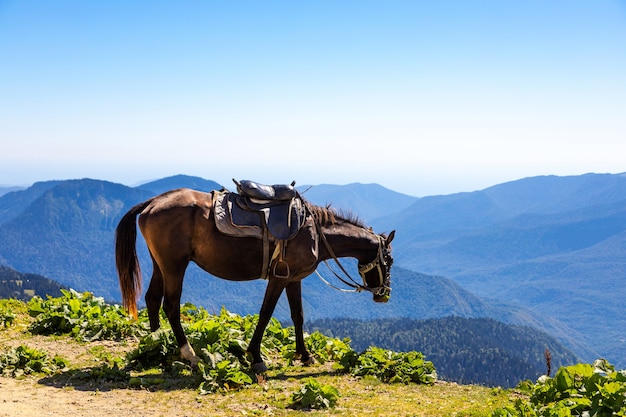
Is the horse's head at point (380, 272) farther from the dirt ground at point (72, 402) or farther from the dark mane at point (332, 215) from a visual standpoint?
the dirt ground at point (72, 402)

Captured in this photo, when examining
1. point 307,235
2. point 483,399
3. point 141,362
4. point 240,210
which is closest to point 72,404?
point 141,362

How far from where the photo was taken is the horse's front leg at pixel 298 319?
12336 millimetres

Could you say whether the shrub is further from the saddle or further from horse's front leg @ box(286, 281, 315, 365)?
the saddle

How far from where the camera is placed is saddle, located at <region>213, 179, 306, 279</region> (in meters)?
11.2

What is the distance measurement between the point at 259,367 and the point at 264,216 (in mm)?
3199

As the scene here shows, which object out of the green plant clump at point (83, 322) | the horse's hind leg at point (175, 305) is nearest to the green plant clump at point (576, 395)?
the horse's hind leg at point (175, 305)

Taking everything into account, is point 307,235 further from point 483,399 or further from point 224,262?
point 483,399

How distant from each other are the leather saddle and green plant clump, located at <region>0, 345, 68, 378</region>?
4298 millimetres

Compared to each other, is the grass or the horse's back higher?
the horse's back

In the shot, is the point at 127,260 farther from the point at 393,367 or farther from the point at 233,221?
the point at 393,367

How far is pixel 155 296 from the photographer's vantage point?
12203 millimetres

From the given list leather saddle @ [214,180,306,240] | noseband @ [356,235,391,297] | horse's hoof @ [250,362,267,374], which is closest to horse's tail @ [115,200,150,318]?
leather saddle @ [214,180,306,240]

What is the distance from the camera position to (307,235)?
11.7m

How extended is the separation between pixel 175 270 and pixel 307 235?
2904 millimetres
